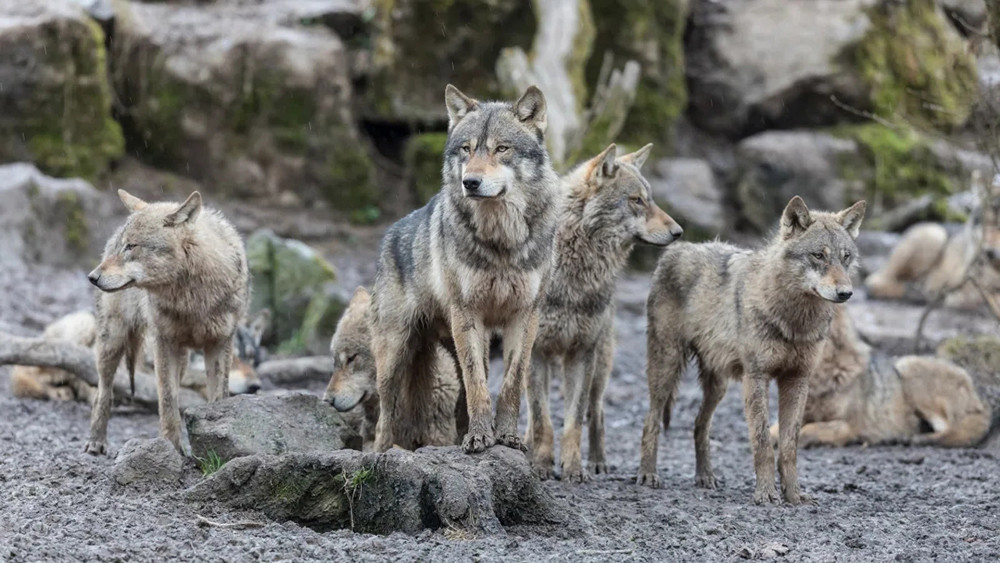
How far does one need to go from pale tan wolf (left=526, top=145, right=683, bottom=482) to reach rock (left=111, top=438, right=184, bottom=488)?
8.22 feet

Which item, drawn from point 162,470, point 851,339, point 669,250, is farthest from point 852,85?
point 162,470

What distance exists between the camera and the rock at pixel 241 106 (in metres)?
16.5

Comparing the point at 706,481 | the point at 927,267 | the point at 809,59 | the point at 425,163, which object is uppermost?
the point at 809,59

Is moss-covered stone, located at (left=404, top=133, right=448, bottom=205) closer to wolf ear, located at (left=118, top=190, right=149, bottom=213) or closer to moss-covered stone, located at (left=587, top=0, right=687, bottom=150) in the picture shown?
moss-covered stone, located at (left=587, top=0, right=687, bottom=150)

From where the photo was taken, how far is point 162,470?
20.5ft

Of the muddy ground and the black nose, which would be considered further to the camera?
the black nose

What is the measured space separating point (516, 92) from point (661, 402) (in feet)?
24.6

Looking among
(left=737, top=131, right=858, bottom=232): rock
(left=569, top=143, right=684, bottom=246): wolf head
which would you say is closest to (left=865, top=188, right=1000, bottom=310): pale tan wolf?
(left=737, top=131, right=858, bottom=232): rock

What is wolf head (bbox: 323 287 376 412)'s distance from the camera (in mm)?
7754

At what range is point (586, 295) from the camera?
7977mm

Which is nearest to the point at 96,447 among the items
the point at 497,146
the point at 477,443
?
the point at 477,443

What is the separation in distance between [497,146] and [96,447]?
11.7 feet

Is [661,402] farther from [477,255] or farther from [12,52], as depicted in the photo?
[12,52]

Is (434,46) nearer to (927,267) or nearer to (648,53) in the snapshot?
(648,53)
